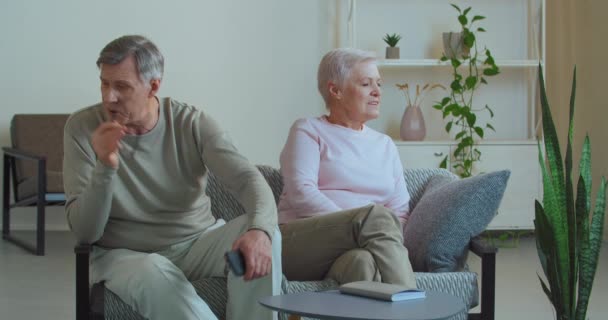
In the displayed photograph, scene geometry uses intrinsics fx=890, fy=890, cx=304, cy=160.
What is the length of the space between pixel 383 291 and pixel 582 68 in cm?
441

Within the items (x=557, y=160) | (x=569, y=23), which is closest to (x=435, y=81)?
(x=569, y=23)

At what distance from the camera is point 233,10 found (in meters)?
6.05

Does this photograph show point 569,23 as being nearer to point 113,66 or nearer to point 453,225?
point 453,225

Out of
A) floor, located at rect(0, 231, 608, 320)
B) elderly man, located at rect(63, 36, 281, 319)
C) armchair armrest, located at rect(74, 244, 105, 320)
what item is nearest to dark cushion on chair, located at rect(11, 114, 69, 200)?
floor, located at rect(0, 231, 608, 320)

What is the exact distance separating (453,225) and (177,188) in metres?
0.84

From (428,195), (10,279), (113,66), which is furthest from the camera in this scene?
(10,279)

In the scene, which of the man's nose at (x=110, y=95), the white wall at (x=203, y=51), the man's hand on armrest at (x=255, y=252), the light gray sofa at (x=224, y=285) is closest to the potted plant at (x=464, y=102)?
the white wall at (x=203, y=51)

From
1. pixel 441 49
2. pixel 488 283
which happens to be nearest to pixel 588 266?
pixel 488 283

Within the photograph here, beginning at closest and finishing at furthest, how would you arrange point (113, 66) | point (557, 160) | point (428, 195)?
point (113, 66) < point (557, 160) < point (428, 195)

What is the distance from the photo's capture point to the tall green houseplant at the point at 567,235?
8.47ft

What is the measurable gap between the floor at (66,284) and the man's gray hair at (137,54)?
1544 millimetres

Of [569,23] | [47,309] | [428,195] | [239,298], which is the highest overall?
[569,23]

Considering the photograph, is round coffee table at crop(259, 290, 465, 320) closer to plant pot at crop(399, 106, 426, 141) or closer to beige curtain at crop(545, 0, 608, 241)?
plant pot at crop(399, 106, 426, 141)

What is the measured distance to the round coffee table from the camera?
6.00 feet
